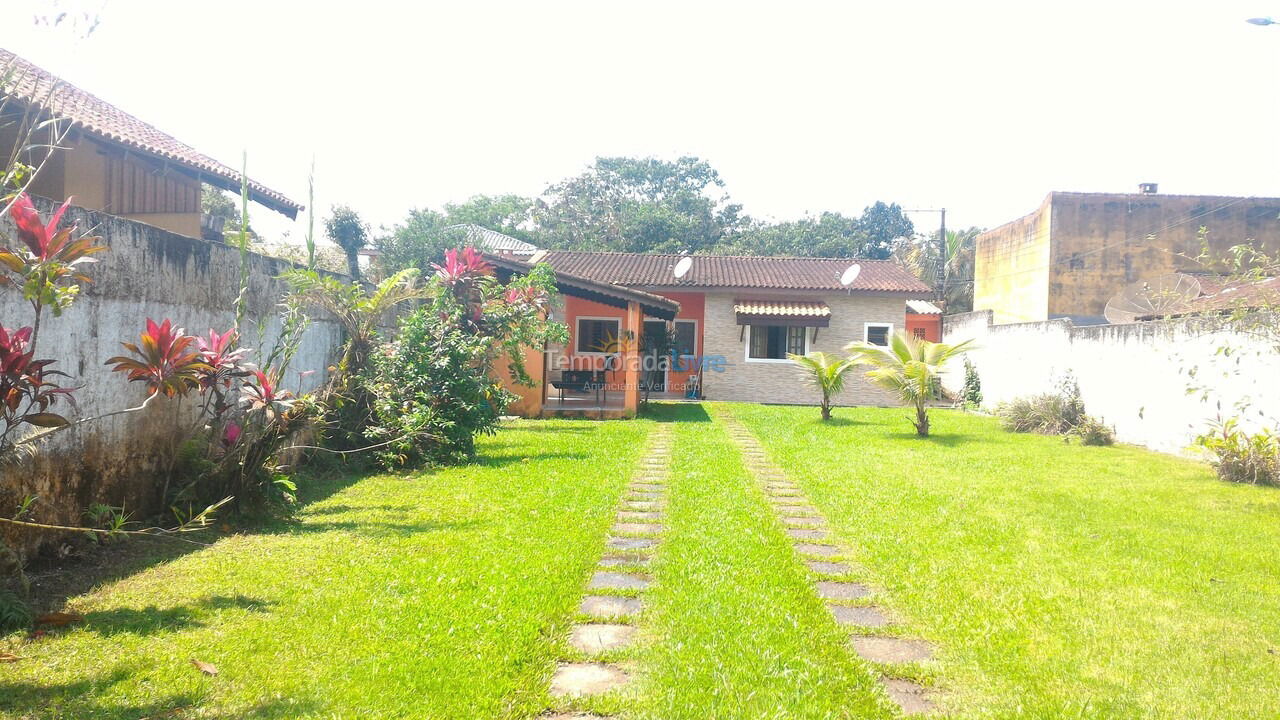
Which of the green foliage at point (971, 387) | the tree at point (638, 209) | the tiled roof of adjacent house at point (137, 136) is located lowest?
the green foliage at point (971, 387)

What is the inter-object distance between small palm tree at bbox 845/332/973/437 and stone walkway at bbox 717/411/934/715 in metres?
6.41

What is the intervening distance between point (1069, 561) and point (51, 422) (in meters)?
5.84

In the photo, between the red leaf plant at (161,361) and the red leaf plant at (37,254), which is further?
the red leaf plant at (161,361)

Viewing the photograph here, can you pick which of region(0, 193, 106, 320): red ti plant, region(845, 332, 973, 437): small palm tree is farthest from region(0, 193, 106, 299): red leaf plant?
region(845, 332, 973, 437): small palm tree

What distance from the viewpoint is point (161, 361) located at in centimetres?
468

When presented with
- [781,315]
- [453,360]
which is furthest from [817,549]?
[781,315]

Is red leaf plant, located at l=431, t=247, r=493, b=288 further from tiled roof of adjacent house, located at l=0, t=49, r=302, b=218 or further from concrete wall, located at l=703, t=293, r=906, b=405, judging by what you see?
concrete wall, located at l=703, t=293, r=906, b=405

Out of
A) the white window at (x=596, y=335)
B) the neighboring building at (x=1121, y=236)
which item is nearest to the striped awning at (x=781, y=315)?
the white window at (x=596, y=335)

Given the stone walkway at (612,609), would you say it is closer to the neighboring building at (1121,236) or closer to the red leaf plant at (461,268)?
the red leaf plant at (461,268)

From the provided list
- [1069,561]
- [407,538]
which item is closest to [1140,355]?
[1069,561]

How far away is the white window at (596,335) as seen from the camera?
775 inches

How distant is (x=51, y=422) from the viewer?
3617mm

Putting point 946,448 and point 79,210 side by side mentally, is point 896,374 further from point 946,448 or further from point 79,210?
point 79,210

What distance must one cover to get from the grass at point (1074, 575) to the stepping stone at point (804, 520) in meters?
0.13
